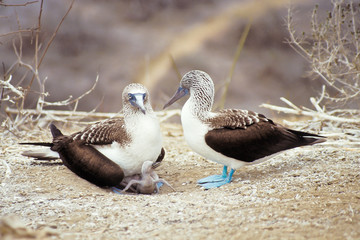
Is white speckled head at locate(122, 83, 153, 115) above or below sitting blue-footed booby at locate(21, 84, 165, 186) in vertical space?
above

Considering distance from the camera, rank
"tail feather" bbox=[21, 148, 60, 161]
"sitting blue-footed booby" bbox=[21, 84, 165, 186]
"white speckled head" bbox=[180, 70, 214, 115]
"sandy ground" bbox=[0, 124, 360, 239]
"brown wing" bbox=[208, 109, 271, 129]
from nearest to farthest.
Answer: "sandy ground" bbox=[0, 124, 360, 239]
"sitting blue-footed booby" bbox=[21, 84, 165, 186]
"brown wing" bbox=[208, 109, 271, 129]
"white speckled head" bbox=[180, 70, 214, 115]
"tail feather" bbox=[21, 148, 60, 161]

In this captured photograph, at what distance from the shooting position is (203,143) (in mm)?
4195

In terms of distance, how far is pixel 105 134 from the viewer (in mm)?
4309

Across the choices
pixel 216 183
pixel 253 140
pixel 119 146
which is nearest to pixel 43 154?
pixel 119 146

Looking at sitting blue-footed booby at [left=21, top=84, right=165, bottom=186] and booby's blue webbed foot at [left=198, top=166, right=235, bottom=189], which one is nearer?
sitting blue-footed booby at [left=21, top=84, right=165, bottom=186]

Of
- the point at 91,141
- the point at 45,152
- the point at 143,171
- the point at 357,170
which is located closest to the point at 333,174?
the point at 357,170

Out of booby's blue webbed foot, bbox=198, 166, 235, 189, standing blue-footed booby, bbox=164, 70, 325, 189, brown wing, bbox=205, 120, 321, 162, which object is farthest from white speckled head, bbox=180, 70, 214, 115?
booby's blue webbed foot, bbox=198, 166, 235, 189

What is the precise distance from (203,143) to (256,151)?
1.62 ft

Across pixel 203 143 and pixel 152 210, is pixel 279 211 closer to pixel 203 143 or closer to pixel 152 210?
pixel 152 210

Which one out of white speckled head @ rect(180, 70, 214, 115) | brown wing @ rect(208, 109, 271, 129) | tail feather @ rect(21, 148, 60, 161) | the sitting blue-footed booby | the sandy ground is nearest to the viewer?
the sandy ground

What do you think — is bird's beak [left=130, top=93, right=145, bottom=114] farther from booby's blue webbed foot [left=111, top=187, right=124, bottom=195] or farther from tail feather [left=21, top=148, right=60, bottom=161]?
tail feather [left=21, top=148, right=60, bottom=161]

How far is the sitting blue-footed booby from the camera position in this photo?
412 cm

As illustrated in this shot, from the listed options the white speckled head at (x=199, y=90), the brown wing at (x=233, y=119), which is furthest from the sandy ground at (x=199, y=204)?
the white speckled head at (x=199, y=90)

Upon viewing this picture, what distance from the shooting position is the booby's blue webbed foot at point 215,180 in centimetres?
429
